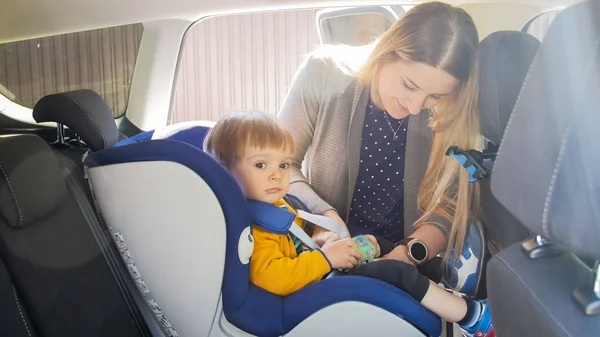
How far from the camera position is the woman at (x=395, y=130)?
1.54 m

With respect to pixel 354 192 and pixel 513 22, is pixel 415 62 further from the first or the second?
pixel 354 192

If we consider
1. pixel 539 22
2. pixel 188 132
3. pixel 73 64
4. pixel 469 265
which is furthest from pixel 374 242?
pixel 73 64

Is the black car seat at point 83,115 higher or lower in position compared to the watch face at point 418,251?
higher

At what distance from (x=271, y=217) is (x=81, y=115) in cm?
56

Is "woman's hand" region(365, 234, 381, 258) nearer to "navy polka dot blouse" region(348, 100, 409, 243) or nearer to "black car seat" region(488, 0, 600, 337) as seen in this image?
"navy polka dot blouse" region(348, 100, 409, 243)

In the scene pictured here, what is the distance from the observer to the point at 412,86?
5.22 feet

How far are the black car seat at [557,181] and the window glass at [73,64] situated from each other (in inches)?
54.2

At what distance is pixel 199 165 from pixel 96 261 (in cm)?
46

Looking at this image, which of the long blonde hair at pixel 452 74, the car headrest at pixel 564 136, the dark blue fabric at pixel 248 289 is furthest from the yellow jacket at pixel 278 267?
the car headrest at pixel 564 136

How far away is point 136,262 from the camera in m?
1.58

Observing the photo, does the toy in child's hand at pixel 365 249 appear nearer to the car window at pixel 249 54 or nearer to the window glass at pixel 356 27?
the car window at pixel 249 54

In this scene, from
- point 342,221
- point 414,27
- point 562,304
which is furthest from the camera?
point 342,221

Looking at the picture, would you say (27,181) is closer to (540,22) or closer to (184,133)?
(184,133)

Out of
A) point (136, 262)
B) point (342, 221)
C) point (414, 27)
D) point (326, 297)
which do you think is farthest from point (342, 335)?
point (414, 27)
